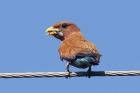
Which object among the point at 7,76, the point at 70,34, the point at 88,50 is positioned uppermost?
the point at 70,34

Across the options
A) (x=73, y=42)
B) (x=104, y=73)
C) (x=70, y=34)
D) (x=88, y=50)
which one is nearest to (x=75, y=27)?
(x=70, y=34)

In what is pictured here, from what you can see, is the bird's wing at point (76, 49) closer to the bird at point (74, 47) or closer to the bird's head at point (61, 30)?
the bird at point (74, 47)

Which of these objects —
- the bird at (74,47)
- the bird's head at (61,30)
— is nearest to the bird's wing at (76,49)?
the bird at (74,47)

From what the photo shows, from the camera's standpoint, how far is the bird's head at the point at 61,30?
1295 cm

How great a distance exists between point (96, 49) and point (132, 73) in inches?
73.2

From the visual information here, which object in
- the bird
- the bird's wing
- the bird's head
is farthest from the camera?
the bird's head

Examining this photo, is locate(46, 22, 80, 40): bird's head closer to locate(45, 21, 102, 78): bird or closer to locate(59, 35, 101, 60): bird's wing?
locate(45, 21, 102, 78): bird

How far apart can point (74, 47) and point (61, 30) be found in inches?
84.7

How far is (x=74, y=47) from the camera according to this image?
10.9m

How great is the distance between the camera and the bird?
33.9 feet

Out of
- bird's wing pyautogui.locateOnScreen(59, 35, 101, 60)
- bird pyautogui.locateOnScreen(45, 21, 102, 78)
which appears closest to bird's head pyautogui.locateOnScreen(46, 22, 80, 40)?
bird pyautogui.locateOnScreen(45, 21, 102, 78)

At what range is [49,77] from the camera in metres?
9.24

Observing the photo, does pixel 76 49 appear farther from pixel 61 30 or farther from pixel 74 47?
pixel 61 30

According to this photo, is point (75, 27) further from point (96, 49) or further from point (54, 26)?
point (96, 49)
